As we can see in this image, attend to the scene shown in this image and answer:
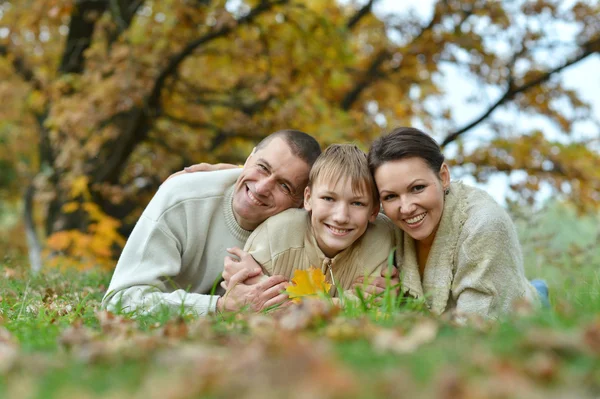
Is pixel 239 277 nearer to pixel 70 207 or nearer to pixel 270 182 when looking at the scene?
pixel 270 182

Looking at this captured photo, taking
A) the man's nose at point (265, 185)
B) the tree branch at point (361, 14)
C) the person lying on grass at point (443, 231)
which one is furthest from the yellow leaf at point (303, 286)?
the tree branch at point (361, 14)

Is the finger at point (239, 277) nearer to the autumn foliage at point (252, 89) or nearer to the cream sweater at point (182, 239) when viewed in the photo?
the cream sweater at point (182, 239)

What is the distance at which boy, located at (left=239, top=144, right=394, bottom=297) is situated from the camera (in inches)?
145

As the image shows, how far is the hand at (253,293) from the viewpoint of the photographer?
11.2ft

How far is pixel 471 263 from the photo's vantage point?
3.51 metres

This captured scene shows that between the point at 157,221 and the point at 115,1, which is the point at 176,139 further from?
the point at 157,221

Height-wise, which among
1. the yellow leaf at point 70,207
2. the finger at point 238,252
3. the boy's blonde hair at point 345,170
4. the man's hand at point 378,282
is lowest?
the yellow leaf at point 70,207

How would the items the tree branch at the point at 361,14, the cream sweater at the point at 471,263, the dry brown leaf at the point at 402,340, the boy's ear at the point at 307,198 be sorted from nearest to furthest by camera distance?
the dry brown leaf at the point at 402,340
the cream sweater at the point at 471,263
the boy's ear at the point at 307,198
the tree branch at the point at 361,14

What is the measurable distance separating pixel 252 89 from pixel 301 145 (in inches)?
202

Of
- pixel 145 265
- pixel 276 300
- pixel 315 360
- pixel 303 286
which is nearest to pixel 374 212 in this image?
pixel 303 286

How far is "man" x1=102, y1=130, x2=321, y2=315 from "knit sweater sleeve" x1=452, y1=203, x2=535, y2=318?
1.13 m

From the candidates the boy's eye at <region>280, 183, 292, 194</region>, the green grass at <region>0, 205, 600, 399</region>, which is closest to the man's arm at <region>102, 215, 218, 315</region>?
the boy's eye at <region>280, 183, 292, 194</region>

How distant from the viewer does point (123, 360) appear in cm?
176

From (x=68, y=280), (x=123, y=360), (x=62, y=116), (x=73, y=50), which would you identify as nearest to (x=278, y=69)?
(x=62, y=116)
